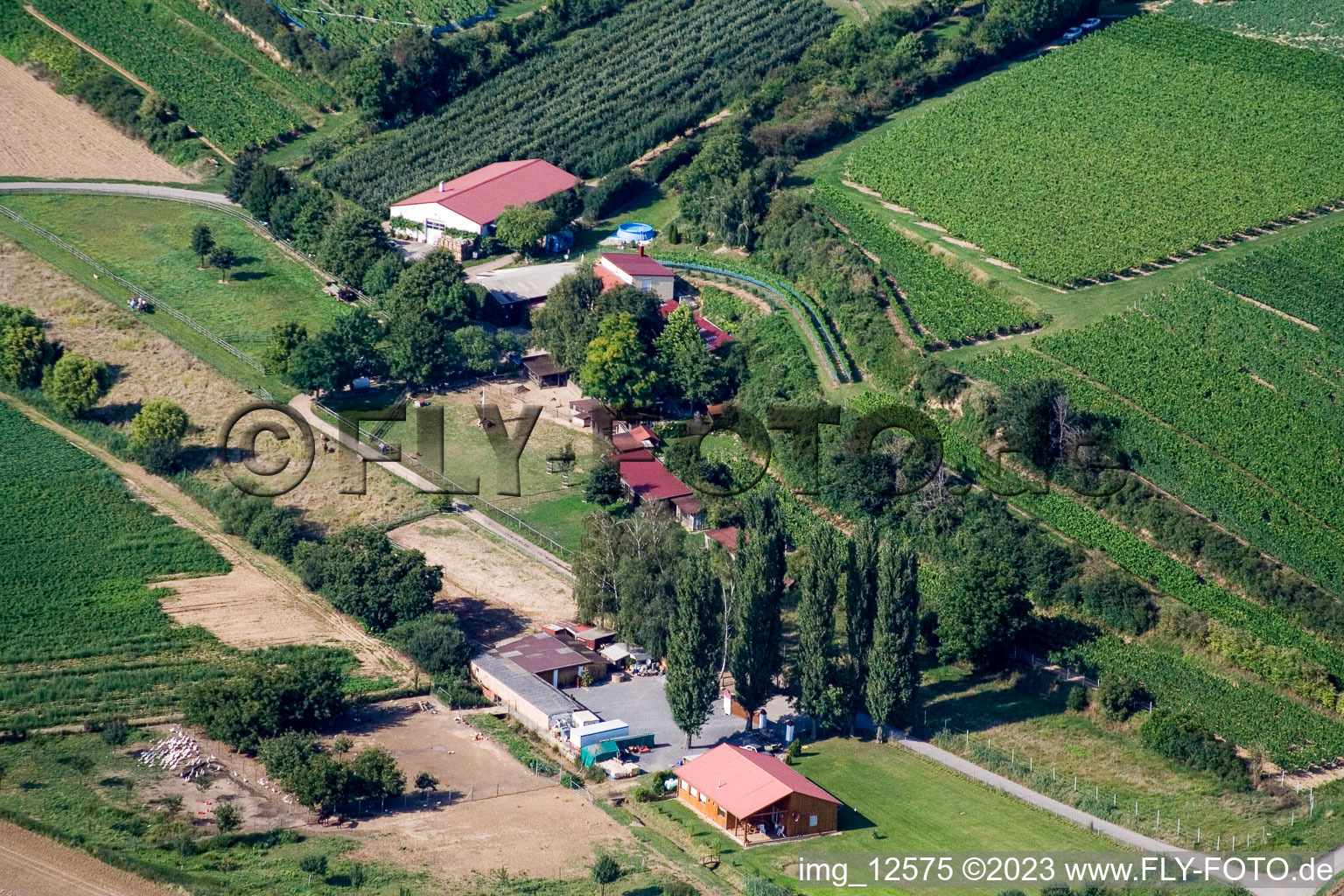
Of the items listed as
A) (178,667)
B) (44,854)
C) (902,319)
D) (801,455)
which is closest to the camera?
(44,854)

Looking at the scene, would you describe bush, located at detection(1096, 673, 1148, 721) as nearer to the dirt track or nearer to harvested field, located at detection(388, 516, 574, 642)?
harvested field, located at detection(388, 516, 574, 642)

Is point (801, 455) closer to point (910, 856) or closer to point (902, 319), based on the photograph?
point (902, 319)

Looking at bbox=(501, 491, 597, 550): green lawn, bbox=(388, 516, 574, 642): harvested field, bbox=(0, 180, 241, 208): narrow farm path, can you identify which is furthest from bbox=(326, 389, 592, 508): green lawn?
bbox=(0, 180, 241, 208): narrow farm path

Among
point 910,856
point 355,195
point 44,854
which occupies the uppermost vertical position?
point 355,195

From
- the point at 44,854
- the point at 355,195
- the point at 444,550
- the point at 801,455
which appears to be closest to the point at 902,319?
the point at 801,455

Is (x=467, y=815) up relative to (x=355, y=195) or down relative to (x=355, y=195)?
down

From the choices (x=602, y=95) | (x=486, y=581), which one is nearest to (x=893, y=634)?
(x=486, y=581)

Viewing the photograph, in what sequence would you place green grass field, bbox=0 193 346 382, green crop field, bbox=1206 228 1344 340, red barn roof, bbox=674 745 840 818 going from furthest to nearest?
green grass field, bbox=0 193 346 382
green crop field, bbox=1206 228 1344 340
red barn roof, bbox=674 745 840 818
